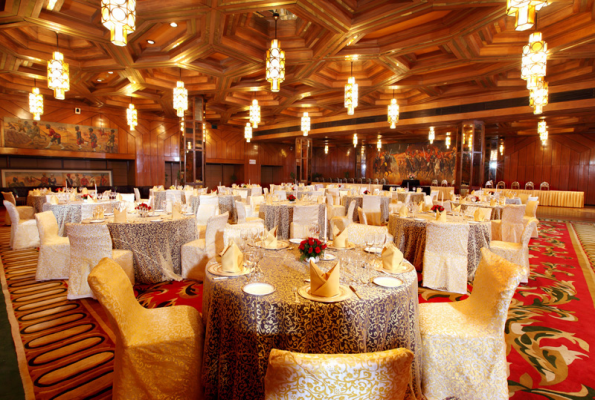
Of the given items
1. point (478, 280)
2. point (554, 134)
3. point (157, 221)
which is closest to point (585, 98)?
point (554, 134)

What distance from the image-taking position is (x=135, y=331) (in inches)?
71.3

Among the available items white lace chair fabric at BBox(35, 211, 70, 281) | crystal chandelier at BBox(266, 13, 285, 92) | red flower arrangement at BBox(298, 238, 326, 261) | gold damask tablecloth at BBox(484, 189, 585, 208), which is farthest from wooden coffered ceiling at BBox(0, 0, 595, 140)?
gold damask tablecloth at BBox(484, 189, 585, 208)

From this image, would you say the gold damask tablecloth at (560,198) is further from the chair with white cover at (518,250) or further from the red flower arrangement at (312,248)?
the red flower arrangement at (312,248)

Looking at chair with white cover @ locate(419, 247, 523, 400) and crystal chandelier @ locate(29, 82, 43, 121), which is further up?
crystal chandelier @ locate(29, 82, 43, 121)

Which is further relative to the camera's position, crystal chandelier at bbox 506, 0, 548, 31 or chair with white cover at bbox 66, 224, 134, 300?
chair with white cover at bbox 66, 224, 134, 300

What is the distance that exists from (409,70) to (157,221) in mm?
7488

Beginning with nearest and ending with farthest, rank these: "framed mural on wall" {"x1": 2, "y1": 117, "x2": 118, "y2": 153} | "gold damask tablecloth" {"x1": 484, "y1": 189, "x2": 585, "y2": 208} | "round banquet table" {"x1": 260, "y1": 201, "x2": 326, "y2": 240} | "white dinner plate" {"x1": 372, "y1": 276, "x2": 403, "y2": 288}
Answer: "white dinner plate" {"x1": 372, "y1": 276, "x2": 403, "y2": 288}, "round banquet table" {"x1": 260, "y1": 201, "x2": 326, "y2": 240}, "framed mural on wall" {"x1": 2, "y1": 117, "x2": 118, "y2": 153}, "gold damask tablecloth" {"x1": 484, "y1": 189, "x2": 585, "y2": 208}

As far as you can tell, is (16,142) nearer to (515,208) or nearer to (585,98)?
(515,208)

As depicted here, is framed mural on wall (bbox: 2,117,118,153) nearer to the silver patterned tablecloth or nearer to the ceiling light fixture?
the ceiling light fixture

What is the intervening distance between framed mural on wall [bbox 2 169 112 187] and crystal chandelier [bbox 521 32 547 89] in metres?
15.0

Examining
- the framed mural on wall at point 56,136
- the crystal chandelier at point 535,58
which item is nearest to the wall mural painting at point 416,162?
the crystal chandelier at point 535,58

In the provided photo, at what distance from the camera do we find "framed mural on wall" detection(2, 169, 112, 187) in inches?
460

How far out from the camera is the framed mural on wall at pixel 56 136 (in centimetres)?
1137

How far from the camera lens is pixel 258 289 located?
1721mm
